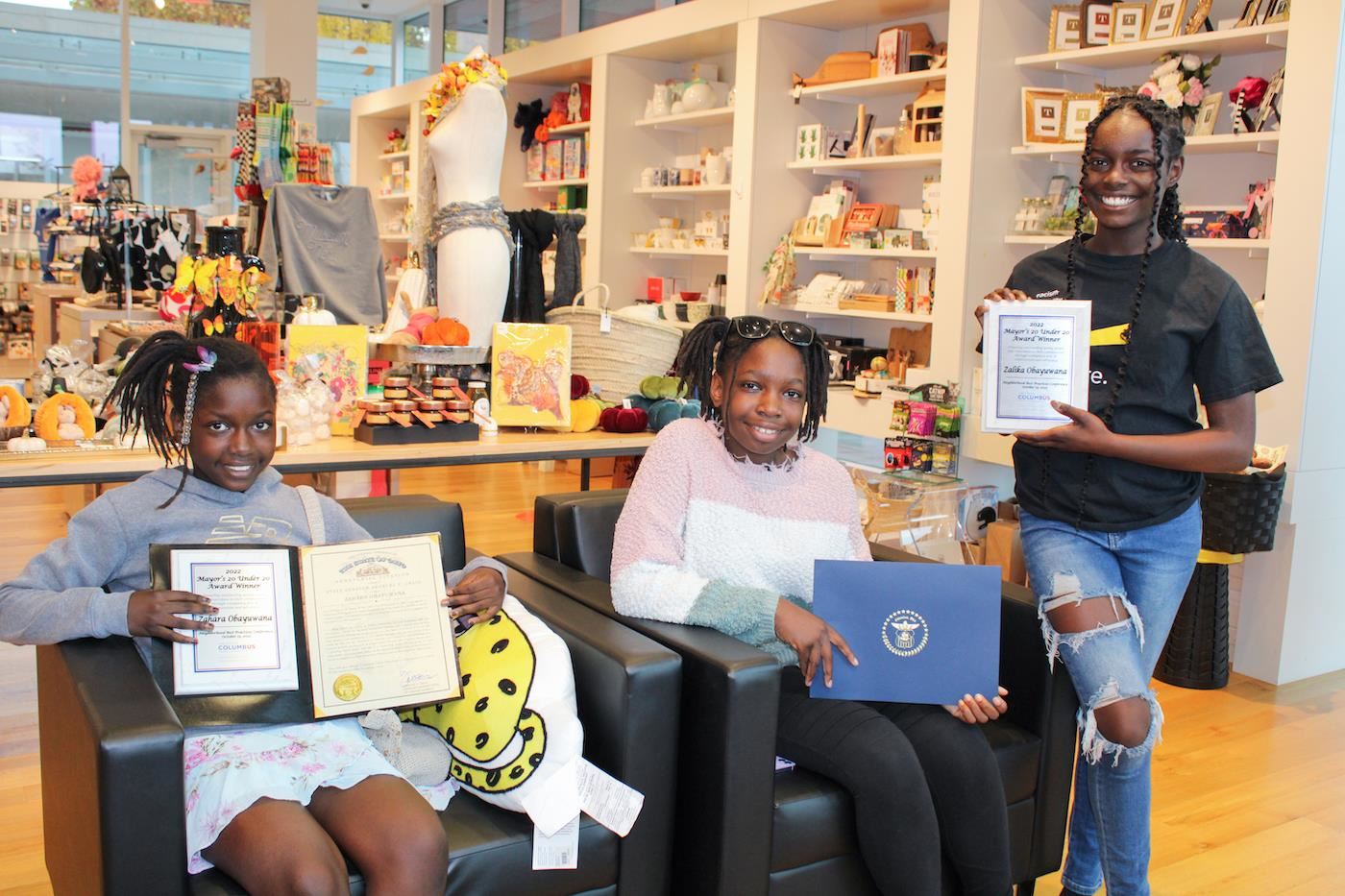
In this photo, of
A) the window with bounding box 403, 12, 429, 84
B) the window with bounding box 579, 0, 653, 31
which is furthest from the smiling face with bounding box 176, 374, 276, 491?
the window with bounding box 403, 12, 429, 84

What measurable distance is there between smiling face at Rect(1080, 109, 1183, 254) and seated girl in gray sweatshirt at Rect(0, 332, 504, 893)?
119 cm

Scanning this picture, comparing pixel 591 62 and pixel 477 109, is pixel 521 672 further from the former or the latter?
pixel 591 62

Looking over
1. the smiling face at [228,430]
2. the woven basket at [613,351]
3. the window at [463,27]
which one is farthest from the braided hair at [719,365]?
the window at [463,27]

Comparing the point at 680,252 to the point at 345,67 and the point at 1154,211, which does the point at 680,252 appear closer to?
the point at 1154,211

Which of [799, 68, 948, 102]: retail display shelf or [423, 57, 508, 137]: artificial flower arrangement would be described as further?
[799, 68, 948, 102]: retail display shelf

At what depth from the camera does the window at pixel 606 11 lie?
8383mm

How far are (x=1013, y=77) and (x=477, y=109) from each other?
2.34 metres

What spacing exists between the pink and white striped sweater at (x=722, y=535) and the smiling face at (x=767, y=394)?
0.27ft

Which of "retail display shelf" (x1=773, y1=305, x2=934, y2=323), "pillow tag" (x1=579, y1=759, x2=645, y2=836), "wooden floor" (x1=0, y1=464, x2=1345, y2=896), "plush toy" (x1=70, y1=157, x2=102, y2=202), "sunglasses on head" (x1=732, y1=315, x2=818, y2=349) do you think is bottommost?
"wooden floor" (x1=0, y1=464, x2=1345, y2=896)

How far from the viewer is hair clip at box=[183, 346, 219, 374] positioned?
1.86 m

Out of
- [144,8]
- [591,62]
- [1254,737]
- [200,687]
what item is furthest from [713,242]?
[144,8]

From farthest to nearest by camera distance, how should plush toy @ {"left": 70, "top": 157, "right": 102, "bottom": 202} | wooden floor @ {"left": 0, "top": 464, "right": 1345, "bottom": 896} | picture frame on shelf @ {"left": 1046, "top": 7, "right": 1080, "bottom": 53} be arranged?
plush toy @ {"left": 70, "top": 157, "right": 102, "bottom": 202} < picture frame on shelf @ {"left": 1046, "top": 7, "right": 1080, "bottom": 53} < wooden floor @ {"left": 0, "top": 464, "right": 1345, "bottom": 896}

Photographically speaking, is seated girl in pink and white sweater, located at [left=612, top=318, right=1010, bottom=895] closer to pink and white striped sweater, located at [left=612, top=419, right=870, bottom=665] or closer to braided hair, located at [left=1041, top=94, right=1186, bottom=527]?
pink and white striped sweater, located at [left=612, top=419, right=870, bottom=665]

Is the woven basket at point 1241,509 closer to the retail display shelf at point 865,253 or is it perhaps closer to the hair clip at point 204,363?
the retail display shelf at point 865,253
